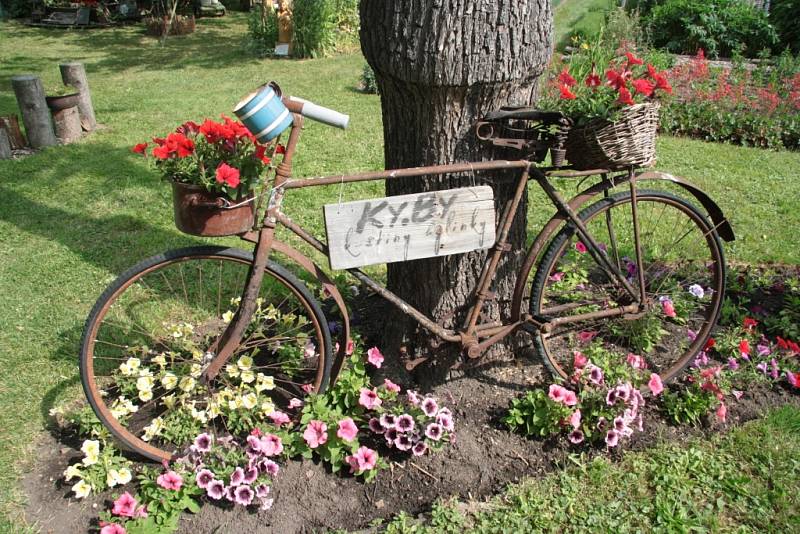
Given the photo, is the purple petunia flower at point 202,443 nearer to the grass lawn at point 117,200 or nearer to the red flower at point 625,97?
the grass lawn at point 117,200

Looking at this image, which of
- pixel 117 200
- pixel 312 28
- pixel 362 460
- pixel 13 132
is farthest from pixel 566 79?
pixel 312 28

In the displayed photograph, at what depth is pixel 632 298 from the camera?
10.2 feet

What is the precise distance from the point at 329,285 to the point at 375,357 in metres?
0.51

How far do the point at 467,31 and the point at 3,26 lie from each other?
597 inches

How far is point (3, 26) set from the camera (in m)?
13.9

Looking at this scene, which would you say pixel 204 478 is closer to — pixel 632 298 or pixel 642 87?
pixel 632 298

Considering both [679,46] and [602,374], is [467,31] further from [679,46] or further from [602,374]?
[679,46]

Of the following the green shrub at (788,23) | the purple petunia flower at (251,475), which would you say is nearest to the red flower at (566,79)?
the purple petunia flower at (251,475)

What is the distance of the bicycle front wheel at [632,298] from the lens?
2988 millimetres

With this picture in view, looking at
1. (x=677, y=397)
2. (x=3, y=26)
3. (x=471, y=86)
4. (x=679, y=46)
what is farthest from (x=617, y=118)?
(x=3, y=26)

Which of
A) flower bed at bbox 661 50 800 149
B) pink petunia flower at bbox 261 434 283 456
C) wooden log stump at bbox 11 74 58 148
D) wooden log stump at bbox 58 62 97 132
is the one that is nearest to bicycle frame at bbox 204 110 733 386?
pink petunia flower at bbox 261 434 283 456

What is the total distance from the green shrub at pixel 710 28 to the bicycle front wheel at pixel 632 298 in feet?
25.7

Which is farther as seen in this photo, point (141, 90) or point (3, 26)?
point (3, 26)

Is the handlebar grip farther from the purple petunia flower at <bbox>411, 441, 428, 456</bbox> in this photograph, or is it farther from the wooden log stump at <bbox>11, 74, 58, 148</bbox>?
the wooden log stump at <bbox>11, 74, 58, 148</bbox>
